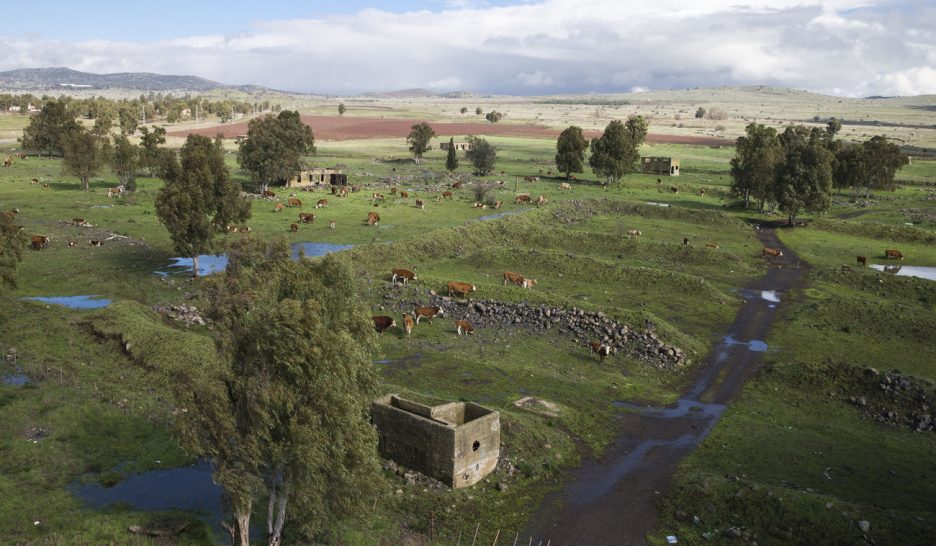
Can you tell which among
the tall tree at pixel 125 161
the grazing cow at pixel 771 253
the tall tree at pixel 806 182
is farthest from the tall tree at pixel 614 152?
the tall tree at pixel 125 161

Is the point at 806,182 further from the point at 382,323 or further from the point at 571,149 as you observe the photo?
the point at 382,323

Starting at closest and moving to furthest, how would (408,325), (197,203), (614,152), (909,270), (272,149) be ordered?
(408,325) < (197,203) < (909,270) < (272,149) < (614,152)

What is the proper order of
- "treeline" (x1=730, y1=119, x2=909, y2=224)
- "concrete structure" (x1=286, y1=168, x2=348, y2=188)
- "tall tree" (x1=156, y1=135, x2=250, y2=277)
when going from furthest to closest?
"concrete structure" (x1=286, y1=168, x2=348, y2=188), "treeline" (x1=730, y1=119, x2=909, y2=224), "tall tree" (x1=156, y1=135, x2=250, y2=277)

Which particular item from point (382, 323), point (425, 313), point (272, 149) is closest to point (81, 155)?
point (272, 149)

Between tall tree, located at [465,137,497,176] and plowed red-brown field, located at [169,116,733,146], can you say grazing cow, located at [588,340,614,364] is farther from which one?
plowed red-brown field, located at [169,116,733,146]

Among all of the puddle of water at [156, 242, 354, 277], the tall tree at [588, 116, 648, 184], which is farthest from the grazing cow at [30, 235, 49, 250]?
the tall tree at [588, 116, 648, 184]

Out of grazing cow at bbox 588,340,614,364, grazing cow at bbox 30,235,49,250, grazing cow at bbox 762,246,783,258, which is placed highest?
grazing cow at bbox 30,235,49,250

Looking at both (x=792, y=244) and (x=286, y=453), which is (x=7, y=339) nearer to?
(x=286, y=453)

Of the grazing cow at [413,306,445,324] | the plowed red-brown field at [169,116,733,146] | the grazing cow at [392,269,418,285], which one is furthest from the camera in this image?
the plowed red-brown field at [169,116,733,146]
